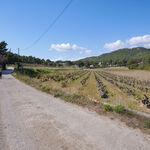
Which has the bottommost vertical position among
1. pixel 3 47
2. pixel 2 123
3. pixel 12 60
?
pixel 2 123

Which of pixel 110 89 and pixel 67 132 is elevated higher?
pixel 67 132

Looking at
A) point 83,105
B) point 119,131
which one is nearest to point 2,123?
point 83,105

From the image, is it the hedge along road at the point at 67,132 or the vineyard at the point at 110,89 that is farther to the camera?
the vineyard at the point at 110,89

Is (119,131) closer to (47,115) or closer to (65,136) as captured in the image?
(65,136)

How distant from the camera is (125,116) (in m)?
3.86

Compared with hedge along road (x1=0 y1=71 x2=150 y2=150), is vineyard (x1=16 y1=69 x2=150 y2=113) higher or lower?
lower

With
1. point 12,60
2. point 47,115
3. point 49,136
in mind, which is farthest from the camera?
point 12,60

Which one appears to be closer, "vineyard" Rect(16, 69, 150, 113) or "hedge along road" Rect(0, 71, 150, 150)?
"hedge along road" Rect(0, 71, 150, 150)

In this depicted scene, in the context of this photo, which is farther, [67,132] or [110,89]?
[110,89]

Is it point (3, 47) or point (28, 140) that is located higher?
point (3, 47)

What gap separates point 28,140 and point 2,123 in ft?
4.73

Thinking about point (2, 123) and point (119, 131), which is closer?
point (119, 131)

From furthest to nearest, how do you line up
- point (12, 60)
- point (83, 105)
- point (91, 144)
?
1. point (12, 60)
2. point (83, 105)
3. point (91, 144)

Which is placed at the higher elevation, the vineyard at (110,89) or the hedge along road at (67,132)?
the hedge along road at (67,132)
